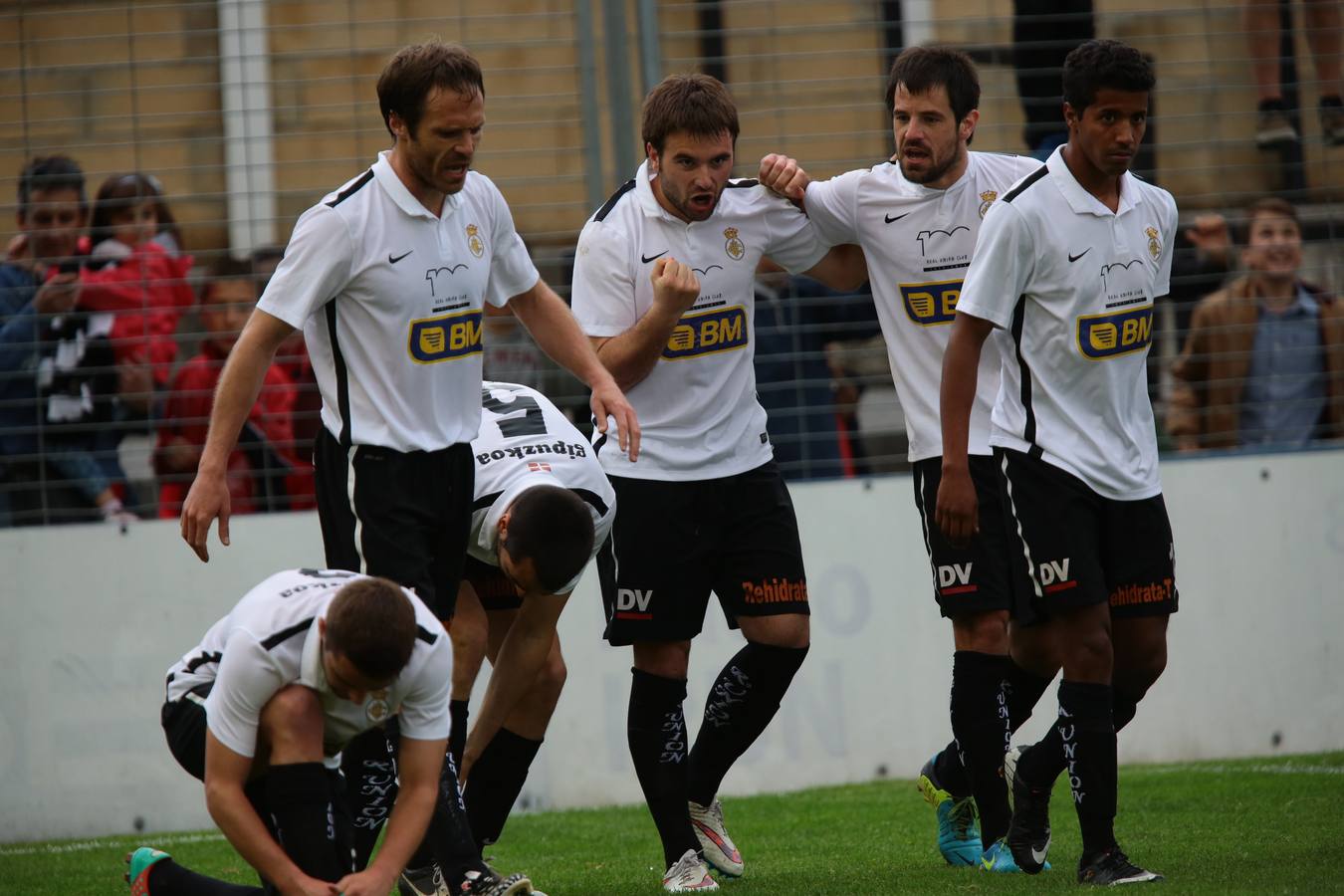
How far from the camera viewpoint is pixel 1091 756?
4555 millimetres

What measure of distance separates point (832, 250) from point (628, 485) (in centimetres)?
104

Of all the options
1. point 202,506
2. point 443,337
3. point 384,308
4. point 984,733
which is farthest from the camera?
point 984,733

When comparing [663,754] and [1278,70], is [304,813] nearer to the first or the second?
[663,754]

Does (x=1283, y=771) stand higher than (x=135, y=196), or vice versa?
(x=135, y=196)

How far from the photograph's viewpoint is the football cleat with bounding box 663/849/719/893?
494cm

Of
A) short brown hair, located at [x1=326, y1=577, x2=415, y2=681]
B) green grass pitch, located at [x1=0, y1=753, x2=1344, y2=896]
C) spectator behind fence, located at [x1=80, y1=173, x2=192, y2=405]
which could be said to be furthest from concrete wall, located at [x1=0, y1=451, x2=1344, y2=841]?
short brown hair, located at [x1=326, y1=577, x2=415, y2=681]

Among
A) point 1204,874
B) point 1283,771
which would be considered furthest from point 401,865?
point 1283,771

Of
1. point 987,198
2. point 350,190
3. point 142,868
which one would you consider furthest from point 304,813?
point 987,198

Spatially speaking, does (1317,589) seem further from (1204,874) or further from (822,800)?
(1204,874)

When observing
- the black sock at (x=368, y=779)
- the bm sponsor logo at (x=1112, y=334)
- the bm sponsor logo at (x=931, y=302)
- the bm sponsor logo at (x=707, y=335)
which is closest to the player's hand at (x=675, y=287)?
the bm sponsor logo at (x=707, y=335)

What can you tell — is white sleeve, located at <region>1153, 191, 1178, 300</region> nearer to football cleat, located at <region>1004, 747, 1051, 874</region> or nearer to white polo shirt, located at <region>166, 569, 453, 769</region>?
football cleat, located at <region>1004, 747, 1051, 874</region>

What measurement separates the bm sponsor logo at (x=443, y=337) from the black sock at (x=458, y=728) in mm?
1040

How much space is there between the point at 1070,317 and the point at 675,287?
3.64 ft

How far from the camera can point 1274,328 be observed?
802 cm
